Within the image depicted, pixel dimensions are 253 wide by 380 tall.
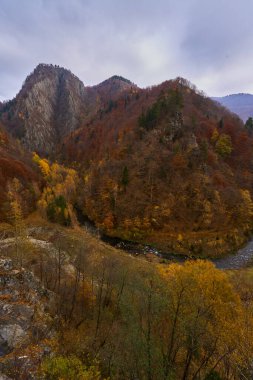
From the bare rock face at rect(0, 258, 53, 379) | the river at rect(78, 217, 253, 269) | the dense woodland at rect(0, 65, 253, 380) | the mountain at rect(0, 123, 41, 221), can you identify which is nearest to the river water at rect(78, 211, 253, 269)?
the river at rect(78, 217, 253, 269)

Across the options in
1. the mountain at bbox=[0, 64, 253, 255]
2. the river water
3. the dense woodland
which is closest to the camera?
the dense woodland

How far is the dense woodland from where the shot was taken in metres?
22.9

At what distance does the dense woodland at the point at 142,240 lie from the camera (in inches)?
901

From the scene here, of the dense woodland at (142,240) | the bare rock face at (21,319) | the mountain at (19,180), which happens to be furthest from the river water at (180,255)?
the bare rock face at (21,319)

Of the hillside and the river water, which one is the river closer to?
the river water

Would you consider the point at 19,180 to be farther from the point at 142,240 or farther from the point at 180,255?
the point at 180,255

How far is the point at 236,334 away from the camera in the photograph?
21.8 metres

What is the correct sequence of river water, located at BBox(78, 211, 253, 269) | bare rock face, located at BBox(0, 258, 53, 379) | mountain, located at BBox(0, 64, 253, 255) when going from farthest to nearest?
mountain, located at BBox(0, 64, 253, 255) → river water, located at BBox(78, 211, 253, 269) → bare rock face, located at BBox(0, 258, 53, 379)

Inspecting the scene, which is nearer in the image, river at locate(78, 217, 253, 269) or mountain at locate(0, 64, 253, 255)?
river at locate(78, 217, 253, 269)

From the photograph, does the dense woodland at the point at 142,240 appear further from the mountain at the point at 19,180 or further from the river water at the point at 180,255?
the river water at the point at 180,255

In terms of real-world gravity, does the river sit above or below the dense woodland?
below

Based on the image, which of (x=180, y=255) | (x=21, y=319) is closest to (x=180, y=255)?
(x=180, y=255)

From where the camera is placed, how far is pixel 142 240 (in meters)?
74.6

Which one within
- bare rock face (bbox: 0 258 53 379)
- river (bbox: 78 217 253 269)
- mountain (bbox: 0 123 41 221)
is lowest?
river (bbox: 78 217 253 269)
